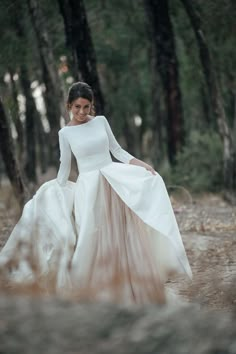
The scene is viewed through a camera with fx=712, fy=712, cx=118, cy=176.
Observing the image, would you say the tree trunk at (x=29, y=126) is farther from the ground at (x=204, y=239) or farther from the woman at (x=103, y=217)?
the woman at (x=103, y=217)

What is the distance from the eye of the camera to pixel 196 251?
1006cm

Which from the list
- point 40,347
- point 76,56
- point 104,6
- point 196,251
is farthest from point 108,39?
point 40,347

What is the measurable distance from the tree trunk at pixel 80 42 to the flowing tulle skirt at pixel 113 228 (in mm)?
7338

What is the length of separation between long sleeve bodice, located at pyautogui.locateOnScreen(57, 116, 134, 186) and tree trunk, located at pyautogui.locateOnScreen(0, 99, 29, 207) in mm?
5496

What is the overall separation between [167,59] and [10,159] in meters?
8.33

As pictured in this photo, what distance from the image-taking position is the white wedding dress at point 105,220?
6246 millimetres

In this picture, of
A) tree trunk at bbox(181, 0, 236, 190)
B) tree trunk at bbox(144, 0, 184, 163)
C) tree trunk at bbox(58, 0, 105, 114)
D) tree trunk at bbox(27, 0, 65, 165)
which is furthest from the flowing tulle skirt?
tree trunk at bbox(144, 0, 184, 163)

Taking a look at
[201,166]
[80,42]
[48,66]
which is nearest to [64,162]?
[80,42]

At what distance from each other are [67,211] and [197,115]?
39.5 metres

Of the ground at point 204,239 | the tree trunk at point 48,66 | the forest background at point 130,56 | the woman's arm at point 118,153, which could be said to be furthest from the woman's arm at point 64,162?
the tree trunk at point 48,66

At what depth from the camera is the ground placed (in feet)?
20.8

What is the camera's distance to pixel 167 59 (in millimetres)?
19422

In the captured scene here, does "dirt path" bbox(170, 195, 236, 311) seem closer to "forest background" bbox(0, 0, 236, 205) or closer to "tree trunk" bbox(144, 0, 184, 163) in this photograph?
"forest background" bbox(0, 0, 236, 205)

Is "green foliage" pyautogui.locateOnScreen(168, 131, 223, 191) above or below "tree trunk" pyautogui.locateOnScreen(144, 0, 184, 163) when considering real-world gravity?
below
